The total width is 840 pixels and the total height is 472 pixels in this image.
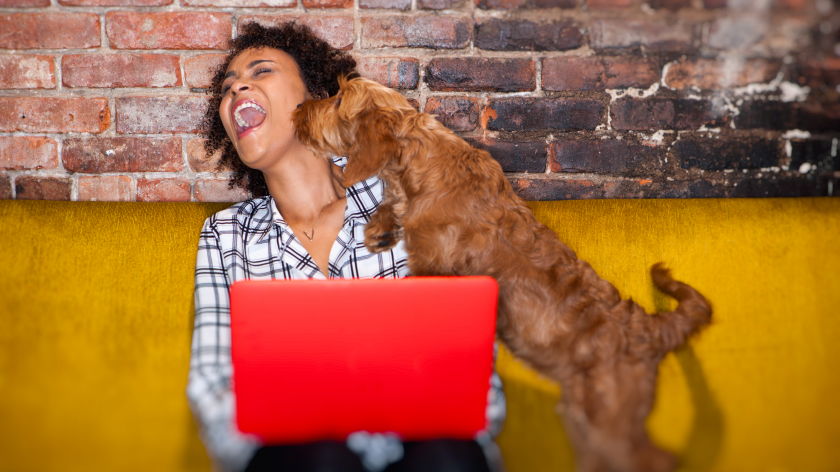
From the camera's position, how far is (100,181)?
6.34ft

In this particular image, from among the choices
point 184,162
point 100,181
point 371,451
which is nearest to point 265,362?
point 371,451

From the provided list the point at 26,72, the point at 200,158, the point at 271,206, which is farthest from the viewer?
the point at 200,158

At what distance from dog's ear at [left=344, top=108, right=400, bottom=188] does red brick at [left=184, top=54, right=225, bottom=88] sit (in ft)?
2.40

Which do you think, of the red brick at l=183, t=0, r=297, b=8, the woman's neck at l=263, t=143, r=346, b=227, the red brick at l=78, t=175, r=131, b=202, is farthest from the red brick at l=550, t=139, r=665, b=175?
the red brick at l=78, t=175, r=131, b=202

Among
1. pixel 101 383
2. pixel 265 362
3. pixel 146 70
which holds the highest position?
pixel 146 70

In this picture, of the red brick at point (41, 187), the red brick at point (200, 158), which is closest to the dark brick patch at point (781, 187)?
the red brick at point (200, 158)

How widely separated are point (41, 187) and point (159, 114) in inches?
21.9

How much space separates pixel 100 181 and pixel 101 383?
94cm

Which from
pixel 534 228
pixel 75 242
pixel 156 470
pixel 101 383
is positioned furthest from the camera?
pixel 75 242

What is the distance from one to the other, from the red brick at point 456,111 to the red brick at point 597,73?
0.29 metres

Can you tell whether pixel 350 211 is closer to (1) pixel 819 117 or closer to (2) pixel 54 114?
(2) pixel 54 114

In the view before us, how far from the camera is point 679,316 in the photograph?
1.39 m

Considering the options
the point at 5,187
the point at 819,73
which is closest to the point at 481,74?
the point at 819,73

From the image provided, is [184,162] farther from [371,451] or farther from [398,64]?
[371,451]
